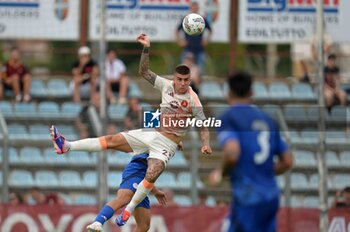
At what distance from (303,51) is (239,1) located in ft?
8.32

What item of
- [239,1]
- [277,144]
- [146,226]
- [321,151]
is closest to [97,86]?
[239,1]

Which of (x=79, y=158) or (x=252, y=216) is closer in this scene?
(x=252, y=216)

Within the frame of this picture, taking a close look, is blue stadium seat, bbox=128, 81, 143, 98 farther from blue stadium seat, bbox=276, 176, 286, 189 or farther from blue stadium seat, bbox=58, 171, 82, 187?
blue stadium seat, bbox=276, 176, 286, 189

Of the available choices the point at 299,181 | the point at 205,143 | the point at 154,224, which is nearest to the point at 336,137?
the point at 299,181

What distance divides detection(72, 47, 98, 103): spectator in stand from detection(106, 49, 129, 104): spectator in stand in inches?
11.6

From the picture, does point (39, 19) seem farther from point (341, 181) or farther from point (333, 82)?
point (341, 181)

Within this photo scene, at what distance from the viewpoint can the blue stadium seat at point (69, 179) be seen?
22634 mm

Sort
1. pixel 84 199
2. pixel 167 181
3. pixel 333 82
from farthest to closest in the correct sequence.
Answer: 1. pixel 333 82
2. pixel 167 181
3. pixel 84 199

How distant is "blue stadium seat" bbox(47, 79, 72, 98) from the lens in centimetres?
2441

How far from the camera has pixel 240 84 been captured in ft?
40.5

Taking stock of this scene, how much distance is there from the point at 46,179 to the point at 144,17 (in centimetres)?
337

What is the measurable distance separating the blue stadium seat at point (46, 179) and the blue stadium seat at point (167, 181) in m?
1.83

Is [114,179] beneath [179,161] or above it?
beneath

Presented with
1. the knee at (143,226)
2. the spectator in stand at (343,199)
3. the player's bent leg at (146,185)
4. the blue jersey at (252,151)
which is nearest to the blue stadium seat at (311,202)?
the spectator in stand at (343,199)
